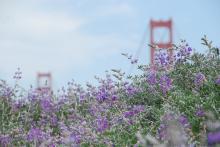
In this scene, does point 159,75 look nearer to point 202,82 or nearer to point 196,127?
point 202,82

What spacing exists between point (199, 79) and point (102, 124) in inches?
30.3

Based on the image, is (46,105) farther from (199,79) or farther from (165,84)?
(199,79)

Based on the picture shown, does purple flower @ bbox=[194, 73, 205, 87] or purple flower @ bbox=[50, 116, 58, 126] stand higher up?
purple flower @ bbox=[194, 73, 205, 87]

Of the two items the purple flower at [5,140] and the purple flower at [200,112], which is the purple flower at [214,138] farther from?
the purple flower at [5,140]

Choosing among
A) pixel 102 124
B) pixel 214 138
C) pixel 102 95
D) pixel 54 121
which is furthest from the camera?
pixel 54 121

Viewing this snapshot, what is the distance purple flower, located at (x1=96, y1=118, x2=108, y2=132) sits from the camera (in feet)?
12.8

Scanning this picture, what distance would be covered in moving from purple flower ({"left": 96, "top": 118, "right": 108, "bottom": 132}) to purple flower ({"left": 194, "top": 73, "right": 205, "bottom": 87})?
0.71 meters

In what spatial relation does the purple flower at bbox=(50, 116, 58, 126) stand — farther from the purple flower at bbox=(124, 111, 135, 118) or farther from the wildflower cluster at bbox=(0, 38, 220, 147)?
the purple flower at bbox=(124, 111, 135, 118)

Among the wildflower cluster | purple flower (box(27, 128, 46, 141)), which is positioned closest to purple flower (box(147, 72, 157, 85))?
the wildflower cluster

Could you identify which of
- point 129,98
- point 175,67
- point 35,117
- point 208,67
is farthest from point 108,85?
point 35,117

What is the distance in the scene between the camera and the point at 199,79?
3.69 meters

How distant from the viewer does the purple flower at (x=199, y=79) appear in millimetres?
3650

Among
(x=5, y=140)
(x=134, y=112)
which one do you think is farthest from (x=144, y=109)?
(x=5, y=140)

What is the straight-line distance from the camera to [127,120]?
3629mm
